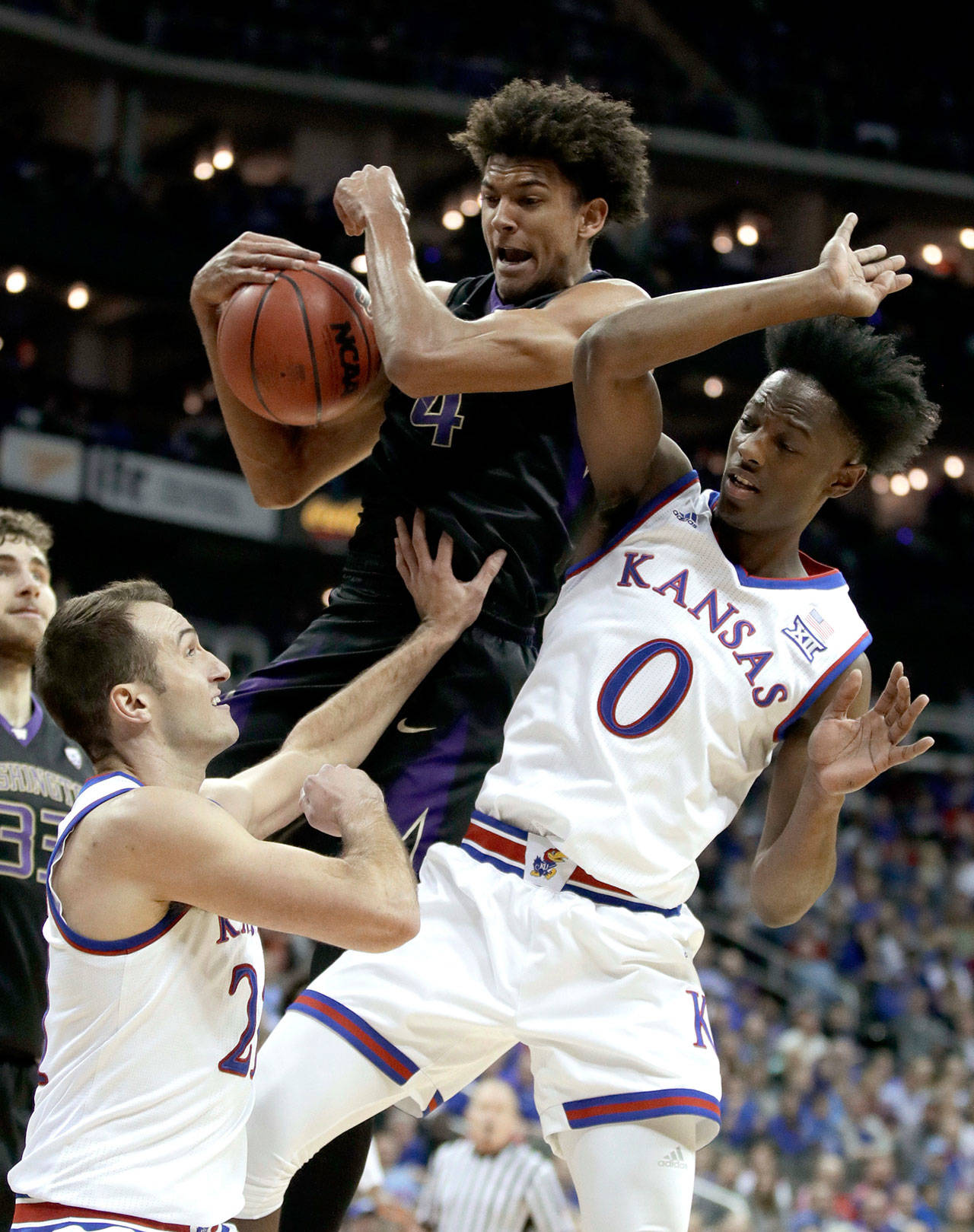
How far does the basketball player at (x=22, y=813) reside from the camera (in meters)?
4.26

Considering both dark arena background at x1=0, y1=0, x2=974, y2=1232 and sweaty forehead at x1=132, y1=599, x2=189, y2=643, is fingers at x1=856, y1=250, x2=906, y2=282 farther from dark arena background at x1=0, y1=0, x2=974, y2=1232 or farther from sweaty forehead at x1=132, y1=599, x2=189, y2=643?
dark arena background at x1=0, y1=0, x2=974, y2=1232

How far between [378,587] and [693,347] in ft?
3.39

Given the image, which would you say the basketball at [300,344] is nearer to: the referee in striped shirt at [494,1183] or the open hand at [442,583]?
the open hand at [442,583]

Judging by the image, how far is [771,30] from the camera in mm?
21625

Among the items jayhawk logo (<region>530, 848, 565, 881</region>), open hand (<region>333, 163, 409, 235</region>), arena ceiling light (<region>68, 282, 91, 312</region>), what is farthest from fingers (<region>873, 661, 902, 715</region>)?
arena ceiling light (<region>68, 282, 91, 312</region>)

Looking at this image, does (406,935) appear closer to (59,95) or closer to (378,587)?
(378,587)

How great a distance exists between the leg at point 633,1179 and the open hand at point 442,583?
3.69 ft

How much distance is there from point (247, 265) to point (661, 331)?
112 centimetres

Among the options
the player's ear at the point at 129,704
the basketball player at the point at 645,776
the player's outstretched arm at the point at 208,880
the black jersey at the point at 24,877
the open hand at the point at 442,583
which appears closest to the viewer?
the player's outstretched arm at the point at 208,880

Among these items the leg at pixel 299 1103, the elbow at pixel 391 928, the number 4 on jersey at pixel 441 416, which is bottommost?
the leg at pixel 299 1103

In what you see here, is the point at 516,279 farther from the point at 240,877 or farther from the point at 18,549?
the point at 18,549

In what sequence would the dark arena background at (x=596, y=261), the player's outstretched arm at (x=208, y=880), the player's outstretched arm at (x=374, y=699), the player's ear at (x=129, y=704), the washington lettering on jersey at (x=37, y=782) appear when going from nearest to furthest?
the player's outstretched arm at (x=208, y=880) < the player's ear at (x=129, y=704) < the player's outstretched arm at (x=374, y=699) < the washington lettering on jersey at (x=37, y=782) < the dark arena background at (x=596, y=261)

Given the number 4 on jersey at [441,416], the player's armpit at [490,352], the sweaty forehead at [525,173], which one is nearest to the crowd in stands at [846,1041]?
the number 4 on jersey at [441,416]

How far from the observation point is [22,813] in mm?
4359
